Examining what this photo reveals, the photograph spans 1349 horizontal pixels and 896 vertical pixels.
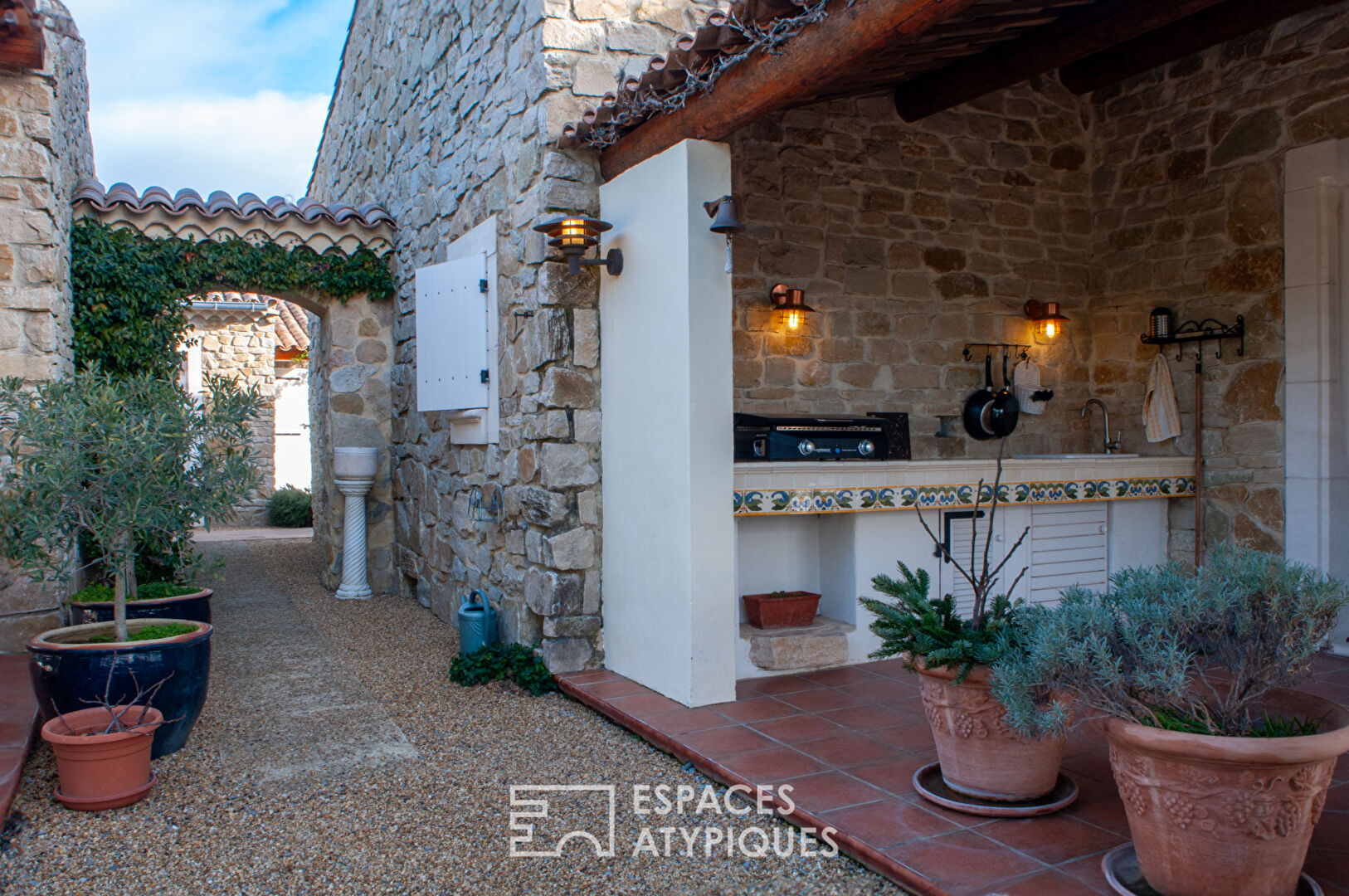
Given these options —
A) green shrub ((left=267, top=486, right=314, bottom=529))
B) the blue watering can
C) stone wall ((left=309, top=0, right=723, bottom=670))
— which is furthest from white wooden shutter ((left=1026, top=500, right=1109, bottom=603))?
green shrub ((left=267, top=486, right=314, bottom=529))

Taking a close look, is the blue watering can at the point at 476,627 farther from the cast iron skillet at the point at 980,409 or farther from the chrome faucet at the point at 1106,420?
the chrome faucet at the point at 1106,420

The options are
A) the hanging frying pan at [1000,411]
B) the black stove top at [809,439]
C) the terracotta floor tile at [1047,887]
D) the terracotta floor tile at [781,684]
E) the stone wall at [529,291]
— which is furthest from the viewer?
the hanging frying pan at [1000,411]

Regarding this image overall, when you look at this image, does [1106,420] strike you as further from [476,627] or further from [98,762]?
[98,762]

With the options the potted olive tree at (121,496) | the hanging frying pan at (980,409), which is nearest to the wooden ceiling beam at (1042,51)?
the hanging frying pan at (980,409)

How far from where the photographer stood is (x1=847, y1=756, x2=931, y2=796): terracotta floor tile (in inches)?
122

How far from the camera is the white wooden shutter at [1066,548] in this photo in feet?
16.9

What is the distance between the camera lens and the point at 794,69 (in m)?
3.42

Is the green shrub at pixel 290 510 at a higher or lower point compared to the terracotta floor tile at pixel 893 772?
higher

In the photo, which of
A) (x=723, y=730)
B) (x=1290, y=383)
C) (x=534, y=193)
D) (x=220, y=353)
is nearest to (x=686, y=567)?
(x=723, y=730)

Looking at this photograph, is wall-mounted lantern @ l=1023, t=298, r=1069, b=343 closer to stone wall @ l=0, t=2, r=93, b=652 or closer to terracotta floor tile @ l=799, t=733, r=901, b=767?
terracotta floor tile @ l=799, t=733, r=901, b=767

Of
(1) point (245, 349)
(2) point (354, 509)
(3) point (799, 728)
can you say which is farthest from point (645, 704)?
(1) point (245, 349)

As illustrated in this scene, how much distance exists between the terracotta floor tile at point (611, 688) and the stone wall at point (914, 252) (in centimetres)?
199

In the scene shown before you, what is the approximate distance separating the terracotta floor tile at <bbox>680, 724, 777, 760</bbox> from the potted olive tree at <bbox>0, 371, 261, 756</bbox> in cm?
191

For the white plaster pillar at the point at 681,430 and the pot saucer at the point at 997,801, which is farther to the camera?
the white plaster pillar at the point at 681,430
